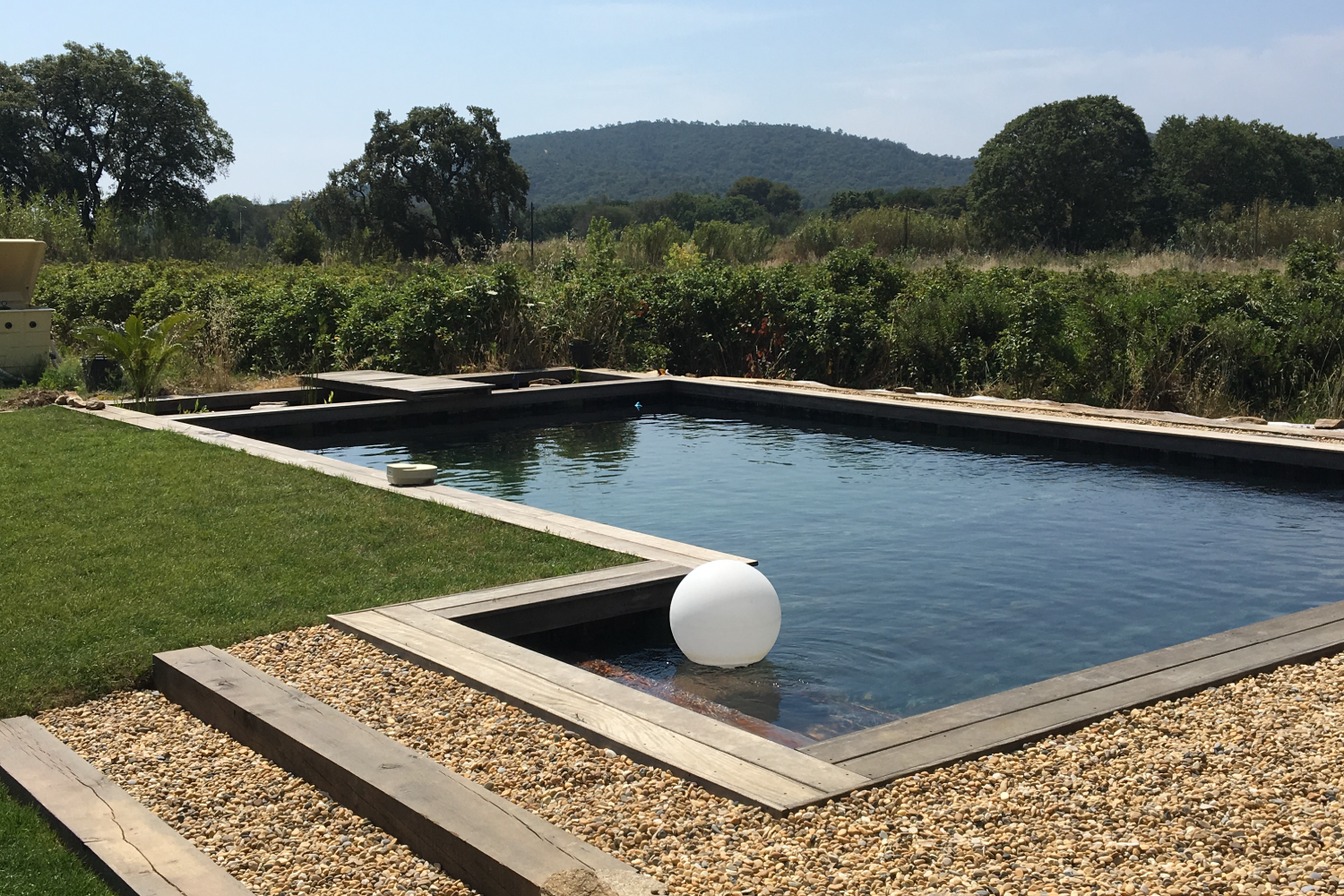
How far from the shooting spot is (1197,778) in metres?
2.86

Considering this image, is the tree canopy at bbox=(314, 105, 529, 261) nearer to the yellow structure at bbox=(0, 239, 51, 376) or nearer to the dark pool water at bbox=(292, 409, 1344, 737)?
the yellow structure at bbox=(0, 239, 51, 376)

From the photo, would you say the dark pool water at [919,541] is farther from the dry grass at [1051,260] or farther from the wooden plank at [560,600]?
the dry grass at [1051,260]

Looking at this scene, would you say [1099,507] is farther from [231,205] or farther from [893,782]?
[231,205]

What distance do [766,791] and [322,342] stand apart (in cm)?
1118

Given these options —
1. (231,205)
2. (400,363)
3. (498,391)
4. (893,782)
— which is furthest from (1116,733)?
(231,205)

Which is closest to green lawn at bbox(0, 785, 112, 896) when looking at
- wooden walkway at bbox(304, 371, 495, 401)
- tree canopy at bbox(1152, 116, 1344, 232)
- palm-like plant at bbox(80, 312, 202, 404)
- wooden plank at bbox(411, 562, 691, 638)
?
wooden plank at bbox(411, 562, 691, 638)

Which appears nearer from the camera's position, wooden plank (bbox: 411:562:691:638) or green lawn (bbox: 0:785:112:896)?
green lawn (bbox: 0:785:112:896)

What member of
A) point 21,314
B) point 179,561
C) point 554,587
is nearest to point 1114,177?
point 21,314

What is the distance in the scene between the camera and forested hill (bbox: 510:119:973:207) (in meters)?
88.6

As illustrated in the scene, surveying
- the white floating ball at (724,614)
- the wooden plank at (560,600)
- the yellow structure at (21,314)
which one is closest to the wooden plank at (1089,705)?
the white floating ball at (724,614)

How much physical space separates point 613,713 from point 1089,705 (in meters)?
1.40

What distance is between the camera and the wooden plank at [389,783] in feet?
7.93

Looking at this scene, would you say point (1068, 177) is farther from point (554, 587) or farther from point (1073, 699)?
point (1073, 699)

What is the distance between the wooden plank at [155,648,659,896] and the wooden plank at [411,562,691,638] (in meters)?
0.91
